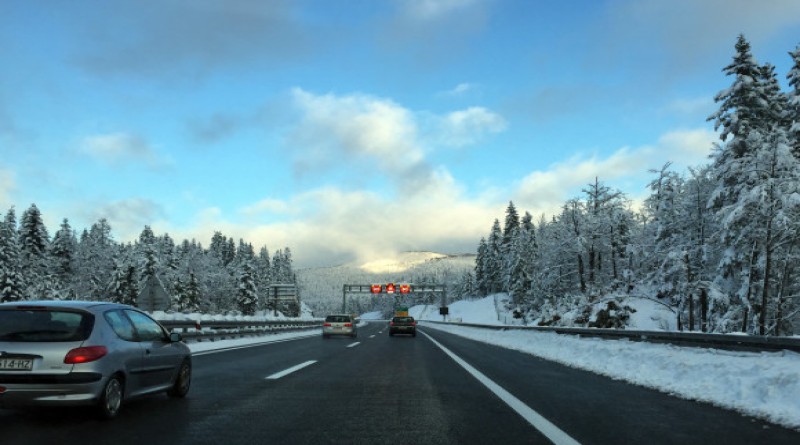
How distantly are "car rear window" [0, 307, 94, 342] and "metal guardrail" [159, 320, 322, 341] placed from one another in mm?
12764

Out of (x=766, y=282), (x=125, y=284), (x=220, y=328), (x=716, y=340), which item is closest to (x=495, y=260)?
(x=125, y=284)

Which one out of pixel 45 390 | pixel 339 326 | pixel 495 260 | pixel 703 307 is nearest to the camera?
pixel 45 390

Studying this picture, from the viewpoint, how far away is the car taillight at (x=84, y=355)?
5.94m

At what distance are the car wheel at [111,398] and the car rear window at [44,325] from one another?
607 millimetres

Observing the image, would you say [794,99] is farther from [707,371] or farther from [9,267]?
[9,267]

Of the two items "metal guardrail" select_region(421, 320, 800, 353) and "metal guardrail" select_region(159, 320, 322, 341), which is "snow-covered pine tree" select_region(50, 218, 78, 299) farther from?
"metal guardrail" select_region(421, 320, 800, 353)

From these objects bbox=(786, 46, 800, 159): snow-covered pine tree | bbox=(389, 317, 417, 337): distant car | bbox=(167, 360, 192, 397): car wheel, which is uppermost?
bbox=(786, 46, 800, 159): snow-covered pine tree

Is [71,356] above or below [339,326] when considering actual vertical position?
above

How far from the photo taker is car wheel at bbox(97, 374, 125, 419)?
20.3 ft

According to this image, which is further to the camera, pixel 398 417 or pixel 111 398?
pixel 398 417

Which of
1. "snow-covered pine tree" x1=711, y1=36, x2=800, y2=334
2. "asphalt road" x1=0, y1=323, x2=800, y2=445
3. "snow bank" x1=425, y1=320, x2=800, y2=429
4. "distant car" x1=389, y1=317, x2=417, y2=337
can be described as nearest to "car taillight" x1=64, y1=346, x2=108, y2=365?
"asphalt road" x1=0, y1=323, x2=800, y2=445

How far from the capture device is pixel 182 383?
8.41 m

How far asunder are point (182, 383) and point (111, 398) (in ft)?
6.68

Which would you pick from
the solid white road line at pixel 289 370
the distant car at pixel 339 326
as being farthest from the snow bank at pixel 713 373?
the distant car at pixel 339 326
